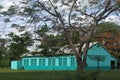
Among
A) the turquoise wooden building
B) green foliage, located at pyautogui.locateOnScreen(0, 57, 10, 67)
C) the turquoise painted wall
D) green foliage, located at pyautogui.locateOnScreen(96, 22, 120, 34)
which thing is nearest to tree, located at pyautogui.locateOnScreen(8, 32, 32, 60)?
green foliage, located at pyautogui.locateOnScreen(96, 22, 120, 34)

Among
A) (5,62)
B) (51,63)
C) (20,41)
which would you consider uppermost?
(20,41)

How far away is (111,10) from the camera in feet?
93.0

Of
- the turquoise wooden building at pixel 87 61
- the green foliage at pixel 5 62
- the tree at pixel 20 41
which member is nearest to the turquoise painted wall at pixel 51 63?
the turquoise wooden building at pixel 87 61

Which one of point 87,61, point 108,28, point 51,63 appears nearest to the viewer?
point 108,28

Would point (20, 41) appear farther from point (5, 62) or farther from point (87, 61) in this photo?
point (5, 62)

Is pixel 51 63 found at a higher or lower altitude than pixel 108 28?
lower

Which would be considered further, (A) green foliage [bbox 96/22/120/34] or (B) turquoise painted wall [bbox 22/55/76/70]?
(B) turquoise painted wall [bbox 22/55/76/70]

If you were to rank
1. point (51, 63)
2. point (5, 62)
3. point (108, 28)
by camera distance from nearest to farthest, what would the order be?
1. point (108, 28)
2. point (51, 63)
3. point (5, 62)

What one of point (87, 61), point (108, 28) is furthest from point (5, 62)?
point (108, 28)

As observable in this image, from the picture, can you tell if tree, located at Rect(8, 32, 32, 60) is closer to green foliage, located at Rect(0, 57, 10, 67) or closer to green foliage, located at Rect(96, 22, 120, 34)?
green foliage, located at Rect(96, 22, 120, 34)

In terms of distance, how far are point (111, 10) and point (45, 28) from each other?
217 inches

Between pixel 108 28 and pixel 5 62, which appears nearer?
pixel 108 28

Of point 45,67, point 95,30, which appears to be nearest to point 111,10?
point 95,30

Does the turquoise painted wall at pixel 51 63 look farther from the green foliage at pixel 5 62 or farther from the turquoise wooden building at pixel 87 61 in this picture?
the green foliage at pixel 5 62
